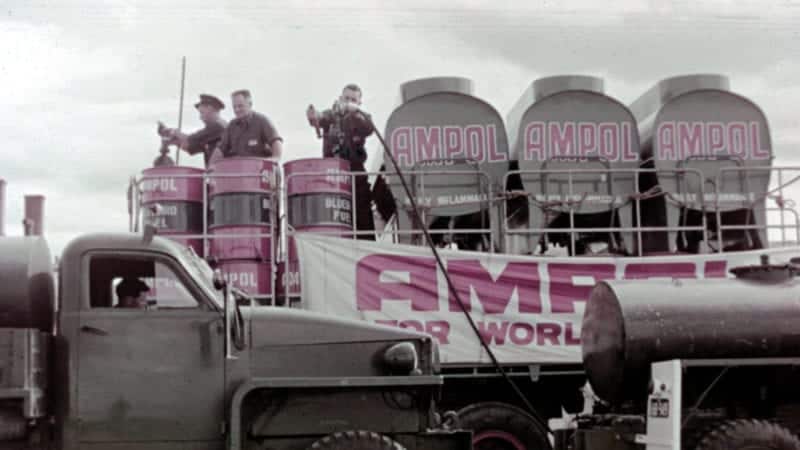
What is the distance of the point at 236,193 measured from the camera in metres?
11.5

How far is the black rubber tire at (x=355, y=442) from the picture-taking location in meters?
7.55

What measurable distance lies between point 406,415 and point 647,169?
5757 millimetres

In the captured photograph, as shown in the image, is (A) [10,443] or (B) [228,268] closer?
(A) [10,443]

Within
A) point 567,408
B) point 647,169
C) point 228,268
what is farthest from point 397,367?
point 647,169

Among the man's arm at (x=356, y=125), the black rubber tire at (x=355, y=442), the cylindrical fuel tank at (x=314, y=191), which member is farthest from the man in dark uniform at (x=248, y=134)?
the black rubber tire at (x=355, y=442)

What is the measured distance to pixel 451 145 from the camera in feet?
41.9

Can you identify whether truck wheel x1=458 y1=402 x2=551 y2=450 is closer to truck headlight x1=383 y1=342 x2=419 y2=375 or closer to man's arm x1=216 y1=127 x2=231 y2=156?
truck headlight x1=383 y1=342 x2=419 y2=375

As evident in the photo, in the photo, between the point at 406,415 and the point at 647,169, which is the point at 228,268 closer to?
the point at 406,415

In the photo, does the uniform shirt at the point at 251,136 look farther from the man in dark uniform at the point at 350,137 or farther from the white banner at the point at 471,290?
the white banner at the point at 471,290

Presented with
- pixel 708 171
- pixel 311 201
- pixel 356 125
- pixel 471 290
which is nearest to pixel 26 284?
pixel 311 201

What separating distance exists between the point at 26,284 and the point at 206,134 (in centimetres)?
561

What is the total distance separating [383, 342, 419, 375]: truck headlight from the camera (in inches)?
316

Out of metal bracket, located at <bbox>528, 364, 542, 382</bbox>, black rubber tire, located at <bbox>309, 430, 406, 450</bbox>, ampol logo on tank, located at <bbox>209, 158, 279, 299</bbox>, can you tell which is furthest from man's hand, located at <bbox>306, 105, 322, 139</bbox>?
black rubber tire, located at <bbox>309, 430, 406, 450</bbox>

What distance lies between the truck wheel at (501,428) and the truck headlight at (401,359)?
2.76 meters
